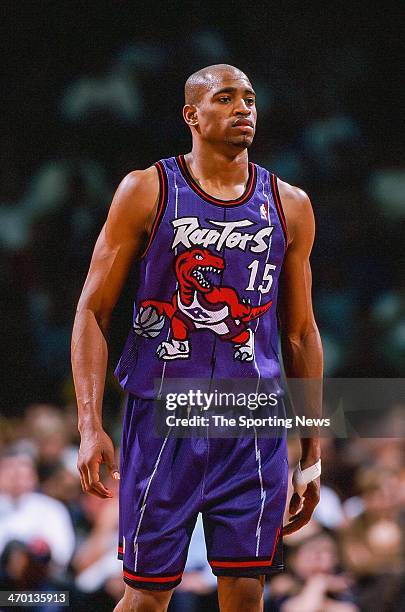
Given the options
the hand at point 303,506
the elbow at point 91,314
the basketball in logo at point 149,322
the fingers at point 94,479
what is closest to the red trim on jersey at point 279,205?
the basketball in logo at point 149,322

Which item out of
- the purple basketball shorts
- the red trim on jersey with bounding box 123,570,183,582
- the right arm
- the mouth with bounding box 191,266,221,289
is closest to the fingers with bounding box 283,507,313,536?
the purple basketball shorts

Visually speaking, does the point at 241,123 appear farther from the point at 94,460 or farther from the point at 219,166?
the point at 94,460

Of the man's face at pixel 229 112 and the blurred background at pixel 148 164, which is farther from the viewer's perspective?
the blurred background at pixel 148 164

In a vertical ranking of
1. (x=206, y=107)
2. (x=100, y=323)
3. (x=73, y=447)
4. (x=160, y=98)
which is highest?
(x=160, y=98)

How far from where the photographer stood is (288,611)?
381 centimetres

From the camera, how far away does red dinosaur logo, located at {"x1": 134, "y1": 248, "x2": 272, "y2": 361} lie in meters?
2.56

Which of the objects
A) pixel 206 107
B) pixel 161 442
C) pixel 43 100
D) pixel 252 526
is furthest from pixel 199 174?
pixel 43 100

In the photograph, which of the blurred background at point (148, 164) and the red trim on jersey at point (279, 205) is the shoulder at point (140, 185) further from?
the blurred background at point (148, 164)

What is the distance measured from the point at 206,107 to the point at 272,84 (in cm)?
178

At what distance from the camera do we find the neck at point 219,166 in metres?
2.66

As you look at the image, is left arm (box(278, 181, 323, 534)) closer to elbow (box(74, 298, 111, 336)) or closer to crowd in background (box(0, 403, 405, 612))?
elbow (box(74, 298, 111, 336))

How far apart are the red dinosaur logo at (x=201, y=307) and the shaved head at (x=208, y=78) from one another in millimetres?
451

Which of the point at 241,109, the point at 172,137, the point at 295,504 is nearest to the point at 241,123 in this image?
the point at 241,109

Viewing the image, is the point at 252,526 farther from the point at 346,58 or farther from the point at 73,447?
the point at 346,58
